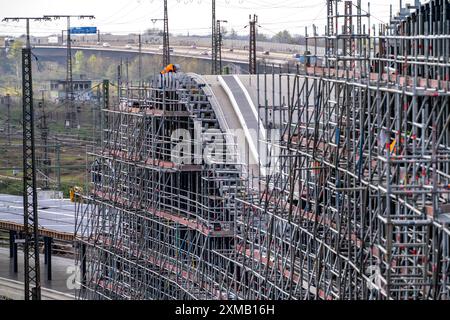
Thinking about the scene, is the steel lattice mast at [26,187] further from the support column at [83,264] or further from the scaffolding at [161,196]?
the support column at [83,264]

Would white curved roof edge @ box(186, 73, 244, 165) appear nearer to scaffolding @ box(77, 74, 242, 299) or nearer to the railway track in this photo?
scaffolding @ box(77, 74, 242, 299)

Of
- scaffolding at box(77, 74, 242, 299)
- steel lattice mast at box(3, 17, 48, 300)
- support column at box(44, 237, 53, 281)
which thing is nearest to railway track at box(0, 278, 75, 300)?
support column at box(44, 237, 53, 281)

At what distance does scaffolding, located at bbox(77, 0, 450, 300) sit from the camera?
23.0 metres

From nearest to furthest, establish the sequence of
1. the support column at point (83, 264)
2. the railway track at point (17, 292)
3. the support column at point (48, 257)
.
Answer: the support column at point (83, 264) → the railway track at point (17, 292) → the support column at point (48, 257)

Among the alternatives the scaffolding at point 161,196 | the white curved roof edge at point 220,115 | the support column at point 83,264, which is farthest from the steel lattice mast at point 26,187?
the white curved roof edge at point 220,115

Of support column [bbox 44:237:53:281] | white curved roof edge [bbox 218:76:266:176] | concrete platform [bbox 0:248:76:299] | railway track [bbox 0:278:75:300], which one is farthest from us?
support column [bbox 44:237:53:281]

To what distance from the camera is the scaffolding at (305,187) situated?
75.4 feet

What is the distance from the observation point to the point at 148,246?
4388cm

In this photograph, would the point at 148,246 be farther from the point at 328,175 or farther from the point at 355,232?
the point at 355,232

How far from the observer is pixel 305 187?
108ft

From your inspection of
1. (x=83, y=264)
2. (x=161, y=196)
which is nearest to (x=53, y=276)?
(x=83, y=264)

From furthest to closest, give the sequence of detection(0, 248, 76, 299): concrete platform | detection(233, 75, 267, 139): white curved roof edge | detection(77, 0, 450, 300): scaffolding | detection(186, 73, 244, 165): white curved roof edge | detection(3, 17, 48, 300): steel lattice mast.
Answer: detection(0, 248, 76, 299): concrete platform → detection(3, 17, 48, 300): steel lattice mast → detection(233, 75, 267, 139): white curved roof edge → detection(186, 73, 244, 165): white curved roof edge → detection(77, 0, 450, 300): scaffolding

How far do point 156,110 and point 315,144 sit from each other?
1335 cm

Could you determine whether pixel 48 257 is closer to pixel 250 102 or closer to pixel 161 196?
pixel 161 196
